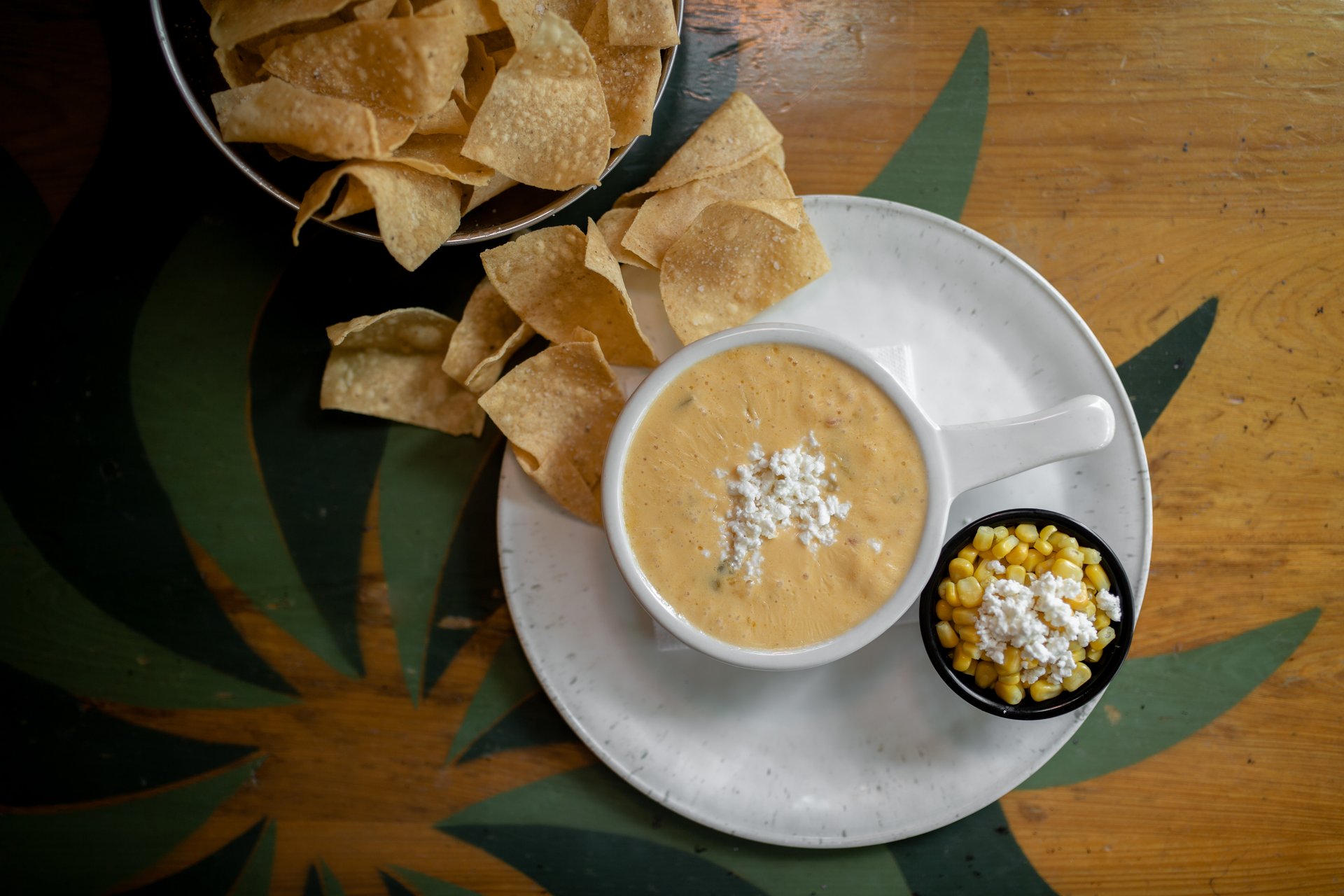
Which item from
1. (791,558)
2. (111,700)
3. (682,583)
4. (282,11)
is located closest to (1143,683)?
(791,558)

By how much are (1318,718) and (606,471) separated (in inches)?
57.9

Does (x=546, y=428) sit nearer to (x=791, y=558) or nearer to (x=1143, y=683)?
(x=791, y=558)

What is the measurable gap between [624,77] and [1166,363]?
1.15 m

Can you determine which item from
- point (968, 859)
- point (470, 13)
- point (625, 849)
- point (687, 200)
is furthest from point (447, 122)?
point (968, 859)

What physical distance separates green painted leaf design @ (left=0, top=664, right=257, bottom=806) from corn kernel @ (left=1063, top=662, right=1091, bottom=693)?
64.1 inches

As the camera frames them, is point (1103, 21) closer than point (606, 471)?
No

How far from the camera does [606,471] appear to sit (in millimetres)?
1341

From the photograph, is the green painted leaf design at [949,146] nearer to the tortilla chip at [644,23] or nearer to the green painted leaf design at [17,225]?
the tortilla chip at [644,23]

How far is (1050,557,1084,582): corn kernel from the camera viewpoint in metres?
1.33

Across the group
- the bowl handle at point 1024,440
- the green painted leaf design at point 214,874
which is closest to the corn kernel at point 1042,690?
the bowl handle at point 1024,440

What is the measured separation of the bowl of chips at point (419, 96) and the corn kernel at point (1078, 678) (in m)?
1.11

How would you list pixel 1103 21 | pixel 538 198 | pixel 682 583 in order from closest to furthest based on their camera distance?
1. pixel 682 583
2. pixel 538 198
3. pixel 1103 21

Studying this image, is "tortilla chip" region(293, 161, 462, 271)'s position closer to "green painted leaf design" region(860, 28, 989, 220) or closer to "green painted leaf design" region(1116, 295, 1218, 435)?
"green painted leaf design" region(860, 28, 989, 220)

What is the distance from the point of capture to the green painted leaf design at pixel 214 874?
1.65 metres
